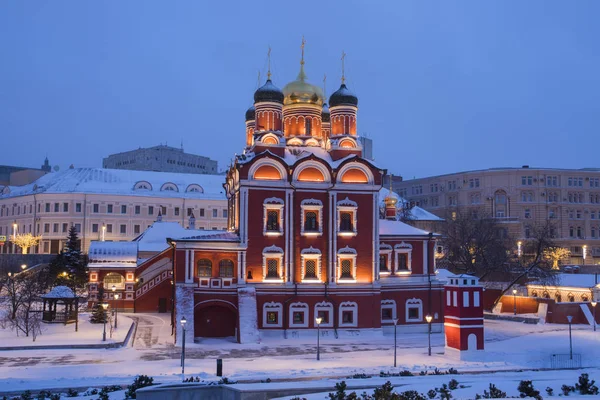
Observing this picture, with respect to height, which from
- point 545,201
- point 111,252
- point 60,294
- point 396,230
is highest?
point 545,201

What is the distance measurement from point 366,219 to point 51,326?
18764mm

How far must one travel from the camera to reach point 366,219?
126ft

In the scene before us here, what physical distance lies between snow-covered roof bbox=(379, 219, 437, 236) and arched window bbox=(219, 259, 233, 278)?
31.8 feet

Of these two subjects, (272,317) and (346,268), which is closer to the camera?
(272,317)

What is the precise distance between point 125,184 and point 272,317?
130 ft

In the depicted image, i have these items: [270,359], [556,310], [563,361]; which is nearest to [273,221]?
[270,359]

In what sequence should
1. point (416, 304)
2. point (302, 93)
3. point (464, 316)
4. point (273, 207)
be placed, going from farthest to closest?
1. point (302, 93)
2. point (416, 304)
3. point (273, 207)
4. point (464, 316)

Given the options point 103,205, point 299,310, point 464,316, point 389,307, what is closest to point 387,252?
point 389,307

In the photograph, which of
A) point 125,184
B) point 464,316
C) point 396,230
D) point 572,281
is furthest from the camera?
point 125,184

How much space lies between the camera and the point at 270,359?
28.4 meters

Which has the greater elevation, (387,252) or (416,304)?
(387,252)

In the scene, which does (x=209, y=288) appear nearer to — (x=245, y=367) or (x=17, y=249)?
(x=245, y=367)

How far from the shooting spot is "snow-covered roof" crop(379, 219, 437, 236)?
131ft

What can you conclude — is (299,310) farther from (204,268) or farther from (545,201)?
(545,201)
